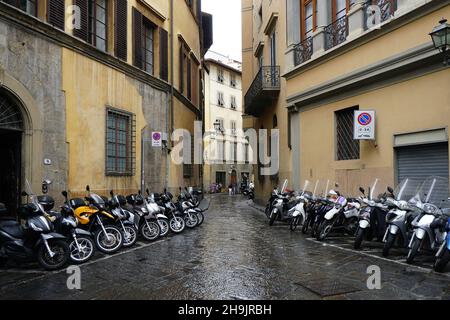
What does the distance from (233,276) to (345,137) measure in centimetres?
721

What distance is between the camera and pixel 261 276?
616 centimetres

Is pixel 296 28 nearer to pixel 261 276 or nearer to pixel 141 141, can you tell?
pixel 141 141

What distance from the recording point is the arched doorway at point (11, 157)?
8.97m

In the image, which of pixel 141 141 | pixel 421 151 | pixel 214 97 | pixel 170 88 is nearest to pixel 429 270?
pixel 421 151

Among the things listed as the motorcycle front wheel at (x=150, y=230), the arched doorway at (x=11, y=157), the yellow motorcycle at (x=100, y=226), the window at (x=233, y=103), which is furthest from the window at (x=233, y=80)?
the yellow motorcycle at (x=100, y=226)

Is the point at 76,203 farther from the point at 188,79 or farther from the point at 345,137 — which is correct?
the point at 188,79

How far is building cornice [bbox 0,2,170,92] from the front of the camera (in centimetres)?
865

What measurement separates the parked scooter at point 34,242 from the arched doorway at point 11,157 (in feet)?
8.36

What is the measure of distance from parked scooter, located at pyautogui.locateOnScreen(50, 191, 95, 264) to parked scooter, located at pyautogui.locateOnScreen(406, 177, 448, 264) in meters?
5.34

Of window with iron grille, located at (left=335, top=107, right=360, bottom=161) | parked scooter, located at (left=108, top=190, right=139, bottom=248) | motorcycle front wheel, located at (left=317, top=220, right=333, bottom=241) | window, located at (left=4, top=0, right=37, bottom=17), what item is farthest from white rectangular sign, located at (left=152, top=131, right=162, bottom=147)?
motorcycle front wheel, located at (left=317, top=220, right=333, bottom=241)

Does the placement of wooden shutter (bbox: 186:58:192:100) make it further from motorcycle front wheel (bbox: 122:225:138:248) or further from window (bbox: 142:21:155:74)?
motorcycle front wheel (bbox: 122:225:138:248)

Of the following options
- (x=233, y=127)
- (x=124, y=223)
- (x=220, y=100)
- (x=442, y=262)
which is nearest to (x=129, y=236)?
(x=124, y=223)

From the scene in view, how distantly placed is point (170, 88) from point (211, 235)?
7581mm

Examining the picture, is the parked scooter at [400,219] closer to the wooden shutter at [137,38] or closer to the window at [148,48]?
the wooden shutter at [137,38]
